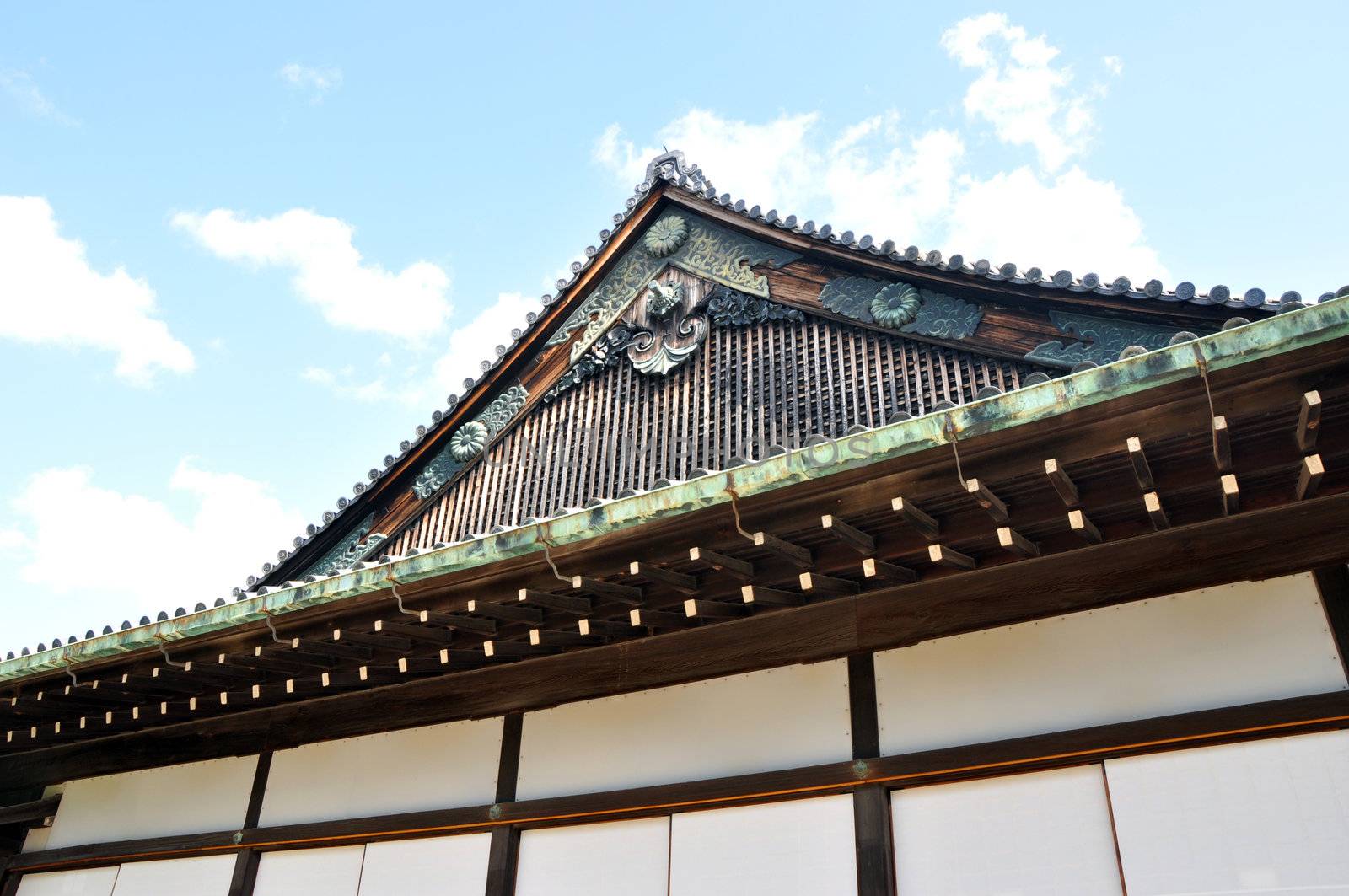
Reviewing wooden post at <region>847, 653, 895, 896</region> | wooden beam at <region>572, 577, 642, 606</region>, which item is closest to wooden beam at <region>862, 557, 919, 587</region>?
wooden post at <region>847, 653, 895, 896</region>

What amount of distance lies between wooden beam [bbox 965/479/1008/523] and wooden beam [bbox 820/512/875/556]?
57cm

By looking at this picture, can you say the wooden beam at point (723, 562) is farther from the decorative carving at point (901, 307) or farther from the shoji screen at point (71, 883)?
the shoji screen at point (71, 883)

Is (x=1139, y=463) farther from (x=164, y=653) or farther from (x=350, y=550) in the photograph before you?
(x=350, y=550)

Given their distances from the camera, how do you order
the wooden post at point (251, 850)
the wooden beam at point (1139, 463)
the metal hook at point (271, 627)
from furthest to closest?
the wooden post at point (251, 850) < the metal hook at point (271, 627) < the wooden beam at point (1139, 463)

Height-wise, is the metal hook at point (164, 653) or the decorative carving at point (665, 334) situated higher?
the decorative carving at point (665, 334)

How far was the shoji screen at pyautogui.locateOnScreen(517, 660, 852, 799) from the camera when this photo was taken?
5.31 m

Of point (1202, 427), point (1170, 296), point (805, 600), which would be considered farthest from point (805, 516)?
point (1170, 296)

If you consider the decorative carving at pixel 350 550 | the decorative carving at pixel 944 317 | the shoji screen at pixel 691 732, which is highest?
the decorative carving at pixel 944 317

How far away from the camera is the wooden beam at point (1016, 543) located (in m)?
4.55

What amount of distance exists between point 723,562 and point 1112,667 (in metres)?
1.86

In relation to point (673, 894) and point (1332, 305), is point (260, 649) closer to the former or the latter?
point (673, 894)

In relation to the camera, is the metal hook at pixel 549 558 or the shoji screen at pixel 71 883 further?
the shoji screen at pixel 71 883

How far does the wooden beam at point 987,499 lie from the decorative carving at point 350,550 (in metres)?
6.60

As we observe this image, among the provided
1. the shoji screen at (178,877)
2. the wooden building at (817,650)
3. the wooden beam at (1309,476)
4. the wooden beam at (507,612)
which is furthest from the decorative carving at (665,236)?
the shoji screen at (178,877)
